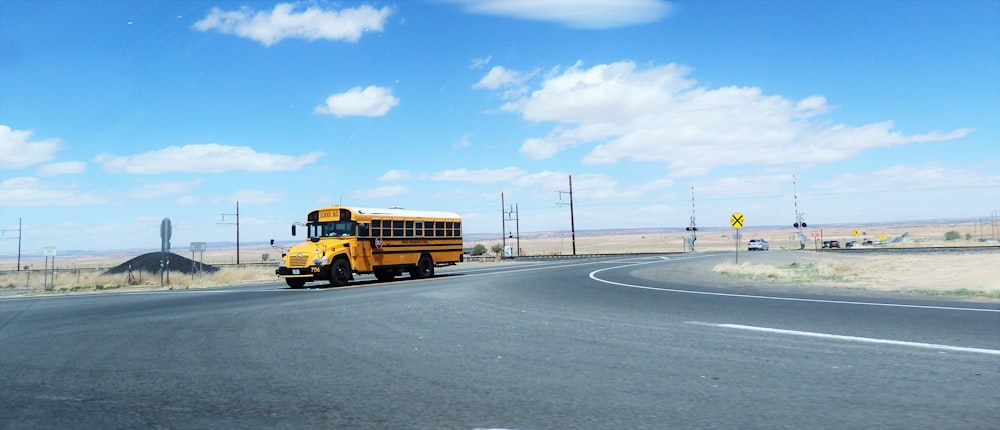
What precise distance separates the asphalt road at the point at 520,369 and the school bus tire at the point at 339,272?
11.1 m

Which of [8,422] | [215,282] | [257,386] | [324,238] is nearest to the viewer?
[8,422]

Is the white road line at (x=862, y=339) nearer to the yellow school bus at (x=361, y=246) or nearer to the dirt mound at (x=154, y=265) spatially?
the yellow school bus at (x=361, y=246)

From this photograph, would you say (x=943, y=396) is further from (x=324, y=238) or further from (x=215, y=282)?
(x=215, y=282)

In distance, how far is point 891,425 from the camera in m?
4.89

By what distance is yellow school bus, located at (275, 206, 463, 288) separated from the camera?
24.5m

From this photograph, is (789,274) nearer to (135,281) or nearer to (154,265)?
(135,281)

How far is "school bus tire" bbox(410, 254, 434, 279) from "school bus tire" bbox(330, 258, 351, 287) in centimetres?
413

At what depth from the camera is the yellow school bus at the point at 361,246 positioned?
2455 cm

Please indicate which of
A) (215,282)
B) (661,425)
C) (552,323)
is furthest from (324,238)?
(661,425)

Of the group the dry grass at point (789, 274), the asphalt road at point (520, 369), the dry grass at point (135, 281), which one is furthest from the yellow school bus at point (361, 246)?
the dry grass at point (789, 274)

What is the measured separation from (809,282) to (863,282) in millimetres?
1712

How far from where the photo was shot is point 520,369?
7.21 m

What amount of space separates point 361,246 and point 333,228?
123cm

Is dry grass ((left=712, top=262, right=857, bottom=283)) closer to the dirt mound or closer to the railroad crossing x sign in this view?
the railroad crossing x sign
